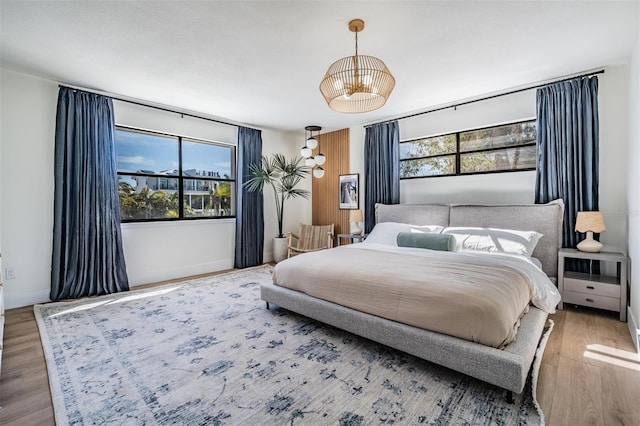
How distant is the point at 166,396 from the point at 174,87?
10.9 ft

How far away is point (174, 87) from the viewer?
354 cm

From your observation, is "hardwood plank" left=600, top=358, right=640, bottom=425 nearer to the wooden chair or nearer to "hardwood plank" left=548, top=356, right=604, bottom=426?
"hardwood plank" left=548, top=356, right=604, bottom=426

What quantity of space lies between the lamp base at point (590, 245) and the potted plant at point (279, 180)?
160 inches

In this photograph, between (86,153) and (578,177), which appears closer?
(578,177)

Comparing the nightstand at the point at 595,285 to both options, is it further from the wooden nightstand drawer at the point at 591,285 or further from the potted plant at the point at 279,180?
the potted plant at the point at 279,180

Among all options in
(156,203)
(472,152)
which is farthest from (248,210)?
(472,152)

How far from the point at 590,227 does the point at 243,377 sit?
3540 millimetres

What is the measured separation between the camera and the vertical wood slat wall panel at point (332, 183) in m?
5.55

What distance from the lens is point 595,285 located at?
2904 millimetres

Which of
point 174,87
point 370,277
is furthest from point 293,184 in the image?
point 370,277

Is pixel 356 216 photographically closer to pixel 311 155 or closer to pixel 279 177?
pixel 311 155

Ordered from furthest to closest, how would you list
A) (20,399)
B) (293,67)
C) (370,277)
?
(293,67) < (370,277) < (20,399)

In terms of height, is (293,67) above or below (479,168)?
above

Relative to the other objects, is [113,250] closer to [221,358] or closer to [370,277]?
[221,358]
